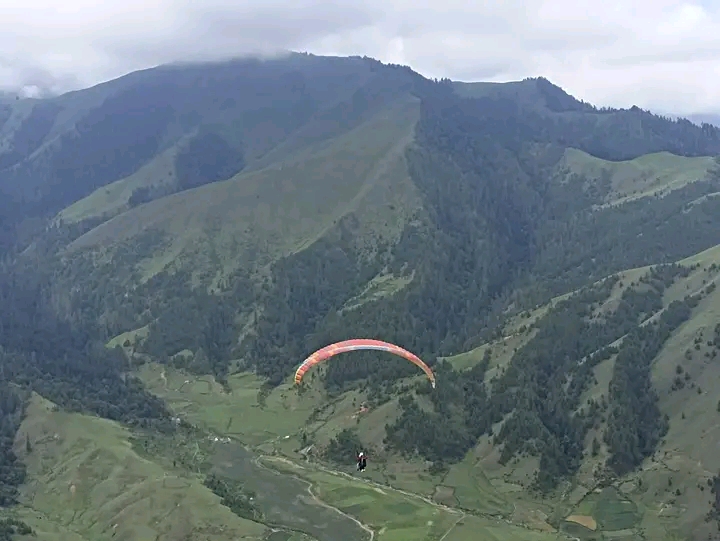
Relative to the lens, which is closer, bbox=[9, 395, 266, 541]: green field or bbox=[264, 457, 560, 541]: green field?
bbox=[9, 395, 266, 541]: green field

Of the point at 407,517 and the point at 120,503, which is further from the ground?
the point at 120,503

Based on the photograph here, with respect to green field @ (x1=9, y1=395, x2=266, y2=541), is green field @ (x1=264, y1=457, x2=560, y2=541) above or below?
below

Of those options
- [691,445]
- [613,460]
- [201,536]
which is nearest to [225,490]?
[201,536]

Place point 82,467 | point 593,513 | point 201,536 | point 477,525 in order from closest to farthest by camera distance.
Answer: point 201,536
point 477,525
point 593,513
point 82,467

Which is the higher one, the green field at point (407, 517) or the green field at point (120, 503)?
the green field at point (120, 503)

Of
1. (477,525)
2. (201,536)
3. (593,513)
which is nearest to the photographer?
(201,536)

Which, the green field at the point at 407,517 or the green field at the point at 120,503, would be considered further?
the green field at the point at 407,517

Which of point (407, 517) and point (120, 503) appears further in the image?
point (120, 503)

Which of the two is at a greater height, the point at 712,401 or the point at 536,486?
the point at 712,401

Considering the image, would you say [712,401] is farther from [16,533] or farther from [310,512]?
[16,533]

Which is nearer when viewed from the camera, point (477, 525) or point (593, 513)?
point (477, 525)
